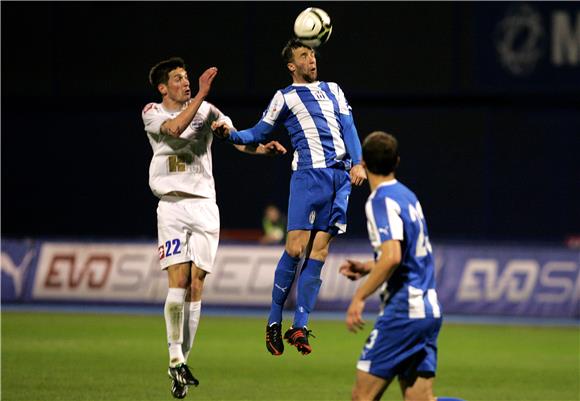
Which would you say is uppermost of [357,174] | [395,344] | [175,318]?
[357,174]

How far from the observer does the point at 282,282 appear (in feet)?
30.9

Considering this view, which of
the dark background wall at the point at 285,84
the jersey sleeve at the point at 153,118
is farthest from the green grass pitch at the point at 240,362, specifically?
the dark background wall at the point at 285,84

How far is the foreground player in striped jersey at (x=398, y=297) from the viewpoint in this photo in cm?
709

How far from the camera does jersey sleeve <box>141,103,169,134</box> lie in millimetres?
9359

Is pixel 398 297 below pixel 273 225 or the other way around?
the other way around

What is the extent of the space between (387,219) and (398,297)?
1.68 ft

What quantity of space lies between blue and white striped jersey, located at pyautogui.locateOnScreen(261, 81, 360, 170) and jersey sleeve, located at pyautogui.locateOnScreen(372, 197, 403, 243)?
208 cm

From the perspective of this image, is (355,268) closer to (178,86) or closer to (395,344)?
(395,344)

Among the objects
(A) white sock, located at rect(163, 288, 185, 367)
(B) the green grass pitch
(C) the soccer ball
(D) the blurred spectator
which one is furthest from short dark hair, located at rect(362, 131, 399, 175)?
(D) the blurred spectator

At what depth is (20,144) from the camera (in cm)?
2675

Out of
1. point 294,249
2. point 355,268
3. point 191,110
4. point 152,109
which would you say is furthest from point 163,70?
point 355,268

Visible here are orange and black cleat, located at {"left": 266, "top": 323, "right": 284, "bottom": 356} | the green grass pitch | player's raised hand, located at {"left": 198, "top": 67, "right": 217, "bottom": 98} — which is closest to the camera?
player's raised hand, located at {"left": 198, "top": 67, "right": 217, "bottom": 98}

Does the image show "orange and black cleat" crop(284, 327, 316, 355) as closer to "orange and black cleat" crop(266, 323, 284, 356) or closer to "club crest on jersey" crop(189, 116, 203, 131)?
"orange and black cleat" crop(266, 323, 284, 356)

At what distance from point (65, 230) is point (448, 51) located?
32.2 ft
